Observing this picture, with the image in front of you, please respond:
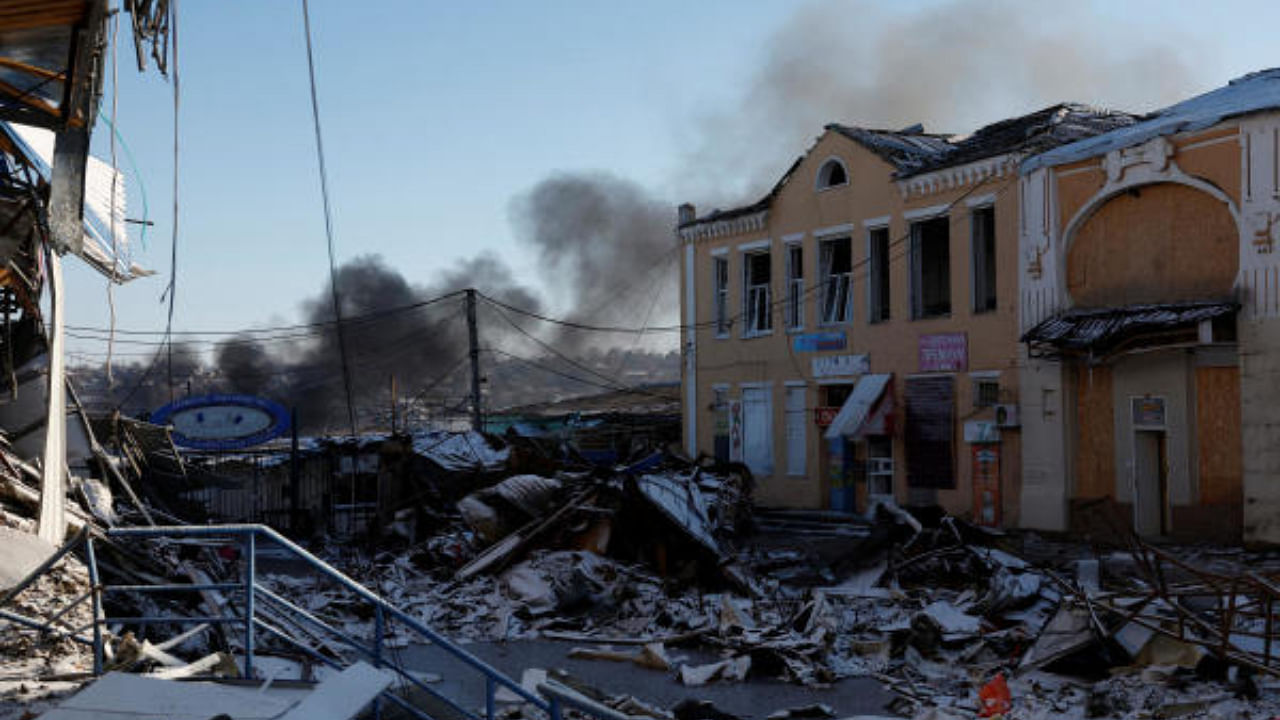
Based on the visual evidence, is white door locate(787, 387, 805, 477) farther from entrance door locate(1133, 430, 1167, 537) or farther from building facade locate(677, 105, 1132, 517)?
entrance door locate(1133, 430, 1167, 537)

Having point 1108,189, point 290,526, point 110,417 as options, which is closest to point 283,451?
point 290,526

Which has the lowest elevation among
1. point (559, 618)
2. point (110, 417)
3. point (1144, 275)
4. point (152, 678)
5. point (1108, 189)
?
point (559, 618)

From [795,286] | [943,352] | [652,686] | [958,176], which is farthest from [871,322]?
[652,686]

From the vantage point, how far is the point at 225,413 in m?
26.9

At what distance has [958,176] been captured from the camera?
26625 millimetres

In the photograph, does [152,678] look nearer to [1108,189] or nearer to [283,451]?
[1108,189]

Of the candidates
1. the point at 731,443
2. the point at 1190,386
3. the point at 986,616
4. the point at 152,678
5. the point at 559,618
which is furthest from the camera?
the point at 731,443

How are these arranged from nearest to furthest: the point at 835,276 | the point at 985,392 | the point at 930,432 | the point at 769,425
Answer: the point at 985,392
the point at 930,432
the point at 835,276
the point at 769,425

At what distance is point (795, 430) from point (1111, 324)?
10.5 meters

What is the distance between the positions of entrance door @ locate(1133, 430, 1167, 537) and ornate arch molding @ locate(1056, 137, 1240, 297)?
13.3ft

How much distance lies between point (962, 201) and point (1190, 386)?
6.77 meters

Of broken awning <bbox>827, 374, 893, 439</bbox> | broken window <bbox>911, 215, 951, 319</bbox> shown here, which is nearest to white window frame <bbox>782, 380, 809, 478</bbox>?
broken awning <bbox>827, 374, 893, 439</bbox>

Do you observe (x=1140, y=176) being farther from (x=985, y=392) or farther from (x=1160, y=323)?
(x=985, y=392)

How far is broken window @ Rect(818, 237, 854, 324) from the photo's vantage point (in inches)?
1196
